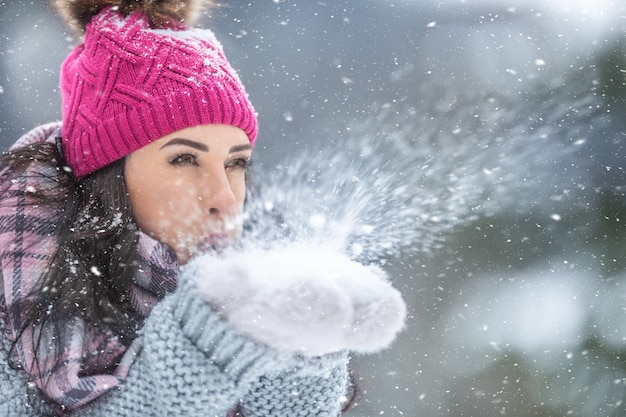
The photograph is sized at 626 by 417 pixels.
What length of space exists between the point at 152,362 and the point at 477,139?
196 cm

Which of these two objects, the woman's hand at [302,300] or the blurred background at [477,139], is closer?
the woman's hand at [302,300]

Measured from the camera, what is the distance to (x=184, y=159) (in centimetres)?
110

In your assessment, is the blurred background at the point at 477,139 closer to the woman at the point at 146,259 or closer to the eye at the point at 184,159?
the woman at the point at 146,259

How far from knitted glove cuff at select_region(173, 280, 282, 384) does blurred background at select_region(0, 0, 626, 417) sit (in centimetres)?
125

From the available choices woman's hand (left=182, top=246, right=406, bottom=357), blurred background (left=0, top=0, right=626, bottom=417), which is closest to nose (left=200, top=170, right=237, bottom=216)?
woman's hand (left=182, top=246, right=406, bottom=357)

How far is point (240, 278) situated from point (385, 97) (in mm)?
1889

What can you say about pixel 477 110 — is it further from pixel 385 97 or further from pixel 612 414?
pixel 612 414

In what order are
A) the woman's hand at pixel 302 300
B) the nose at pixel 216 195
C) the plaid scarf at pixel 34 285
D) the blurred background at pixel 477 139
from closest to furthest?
1. the woman's hand at pixel 302 300
2. the plaid scarf at pixel 34 285
3. the nose at pixel 216 195
4. the blurred background at pixel 477 139

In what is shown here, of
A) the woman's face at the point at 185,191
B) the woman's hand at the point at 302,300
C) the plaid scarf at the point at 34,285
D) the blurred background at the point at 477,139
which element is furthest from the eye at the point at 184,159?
the blurred background at the point at 477,139

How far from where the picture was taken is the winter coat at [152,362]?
86 centimetres

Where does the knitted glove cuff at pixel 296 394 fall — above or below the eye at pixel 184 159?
below

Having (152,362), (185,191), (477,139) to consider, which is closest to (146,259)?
(185,191)

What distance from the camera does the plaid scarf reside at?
95 centimetres

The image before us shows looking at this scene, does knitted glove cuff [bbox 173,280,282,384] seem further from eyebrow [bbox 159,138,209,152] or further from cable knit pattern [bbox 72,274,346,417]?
eyebrow [bbox 159,138,209,152]
